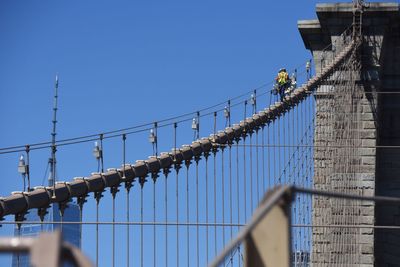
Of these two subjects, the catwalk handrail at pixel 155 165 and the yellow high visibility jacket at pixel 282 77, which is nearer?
the catwalk handrail at pixel 155 165

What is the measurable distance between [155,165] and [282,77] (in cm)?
800

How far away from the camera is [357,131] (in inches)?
1172

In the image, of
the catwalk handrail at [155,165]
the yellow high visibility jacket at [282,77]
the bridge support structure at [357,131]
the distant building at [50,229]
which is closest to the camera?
the distant building at [50,229]

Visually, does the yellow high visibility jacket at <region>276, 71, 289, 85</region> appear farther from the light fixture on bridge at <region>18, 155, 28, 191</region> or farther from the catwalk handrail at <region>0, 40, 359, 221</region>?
the light fixture on bridge at <region>18, 155, 28, 191</region>

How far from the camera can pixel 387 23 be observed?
1159 inches

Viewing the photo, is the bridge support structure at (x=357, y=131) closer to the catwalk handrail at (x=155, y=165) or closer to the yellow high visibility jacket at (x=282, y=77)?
the catwalk handrail at (x=155, y=165)

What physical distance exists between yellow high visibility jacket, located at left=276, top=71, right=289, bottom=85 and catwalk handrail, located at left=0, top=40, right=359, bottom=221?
1.62ft

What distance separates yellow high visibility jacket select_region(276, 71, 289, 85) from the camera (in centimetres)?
2859

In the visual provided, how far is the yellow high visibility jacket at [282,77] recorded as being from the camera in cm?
2859

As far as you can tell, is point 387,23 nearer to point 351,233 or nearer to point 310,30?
point 310,30

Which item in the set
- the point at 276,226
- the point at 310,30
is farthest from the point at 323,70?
the point at 276,226

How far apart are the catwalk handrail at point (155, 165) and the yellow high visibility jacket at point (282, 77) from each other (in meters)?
0.49

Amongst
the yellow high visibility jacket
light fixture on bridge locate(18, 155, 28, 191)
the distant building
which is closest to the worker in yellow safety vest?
the yellow high visibility jacket

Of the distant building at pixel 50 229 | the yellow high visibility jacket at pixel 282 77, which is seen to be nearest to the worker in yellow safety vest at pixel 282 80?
the yellow high visibility jacket at pixel 282 77
